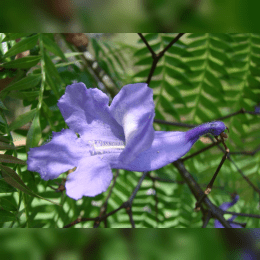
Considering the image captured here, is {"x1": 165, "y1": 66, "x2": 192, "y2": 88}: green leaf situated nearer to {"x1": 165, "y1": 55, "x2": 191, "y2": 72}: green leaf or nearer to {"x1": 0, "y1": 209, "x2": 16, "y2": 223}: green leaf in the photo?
{"x1": 165, "y1": 55, "x2": 191, "y2": 72}: green leaf

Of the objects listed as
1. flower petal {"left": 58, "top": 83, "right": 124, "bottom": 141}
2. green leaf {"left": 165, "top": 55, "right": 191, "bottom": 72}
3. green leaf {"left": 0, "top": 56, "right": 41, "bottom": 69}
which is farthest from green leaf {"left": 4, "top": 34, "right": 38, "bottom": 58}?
green leaf {"left": 165, "top": 55, "right": 191, "bottom": 72}

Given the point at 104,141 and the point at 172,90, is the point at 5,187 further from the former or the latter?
the point at 172,90

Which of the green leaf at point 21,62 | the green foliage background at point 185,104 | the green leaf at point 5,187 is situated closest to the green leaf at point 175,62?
the green foliage background at point 185,104

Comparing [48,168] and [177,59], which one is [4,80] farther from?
[177,59]

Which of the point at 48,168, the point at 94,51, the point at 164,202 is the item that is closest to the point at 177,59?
the point at 94,51

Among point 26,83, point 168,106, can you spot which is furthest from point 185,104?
point 26,83

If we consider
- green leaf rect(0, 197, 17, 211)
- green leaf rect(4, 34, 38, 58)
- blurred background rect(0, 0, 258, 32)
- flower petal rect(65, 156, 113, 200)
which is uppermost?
blurred background rect(0, 0, 258, 32)

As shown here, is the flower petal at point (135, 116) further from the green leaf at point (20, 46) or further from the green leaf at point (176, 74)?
the green leaf at point (176, 74)
